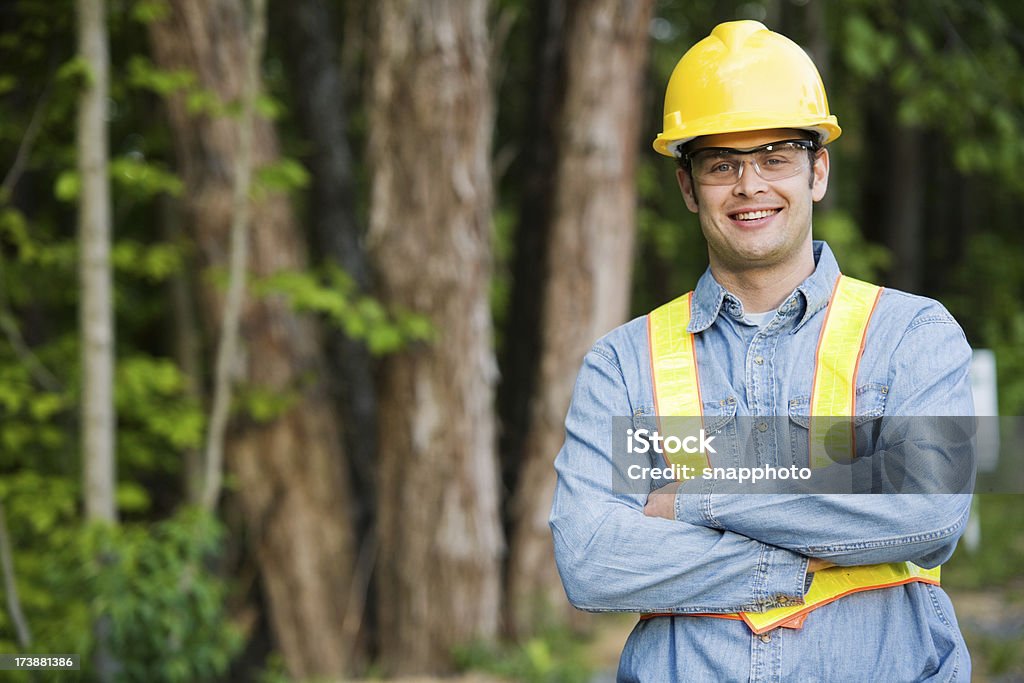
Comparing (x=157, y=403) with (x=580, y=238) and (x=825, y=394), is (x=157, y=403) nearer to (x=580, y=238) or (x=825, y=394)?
(x=580, y=238)

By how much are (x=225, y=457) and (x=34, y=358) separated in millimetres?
1234

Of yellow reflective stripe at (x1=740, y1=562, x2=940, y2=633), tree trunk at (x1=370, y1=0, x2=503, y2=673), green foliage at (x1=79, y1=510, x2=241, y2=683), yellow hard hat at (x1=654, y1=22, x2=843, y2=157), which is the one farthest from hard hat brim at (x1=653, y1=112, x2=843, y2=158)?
tree trunk at (x1=370, y1=0, x2=503, y2=673)

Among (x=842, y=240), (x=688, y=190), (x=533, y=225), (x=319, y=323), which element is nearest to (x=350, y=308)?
(x=319, y=323)

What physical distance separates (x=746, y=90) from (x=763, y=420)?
0.66m

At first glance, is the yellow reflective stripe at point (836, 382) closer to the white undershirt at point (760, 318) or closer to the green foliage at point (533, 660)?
the white undershirt at point (760, 318)

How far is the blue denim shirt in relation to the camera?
2002 millimetres

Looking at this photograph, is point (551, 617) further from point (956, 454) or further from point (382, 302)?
point (956, 454)

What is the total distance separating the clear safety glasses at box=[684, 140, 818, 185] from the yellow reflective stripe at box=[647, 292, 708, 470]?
11.3 inches

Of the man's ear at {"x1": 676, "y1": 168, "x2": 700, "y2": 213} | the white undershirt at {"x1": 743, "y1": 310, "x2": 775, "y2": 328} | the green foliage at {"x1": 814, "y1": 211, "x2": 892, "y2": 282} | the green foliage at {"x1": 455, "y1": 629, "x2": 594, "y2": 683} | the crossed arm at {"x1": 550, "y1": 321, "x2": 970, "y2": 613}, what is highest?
the green foliage at {"x1": 814, "y1": 211, "x2": 892, "y2": 282}

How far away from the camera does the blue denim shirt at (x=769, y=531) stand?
2.00m

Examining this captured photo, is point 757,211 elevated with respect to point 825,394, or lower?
elevated

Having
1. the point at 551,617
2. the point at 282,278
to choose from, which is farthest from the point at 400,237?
the point at 551,617

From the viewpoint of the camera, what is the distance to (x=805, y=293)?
2.19 metres

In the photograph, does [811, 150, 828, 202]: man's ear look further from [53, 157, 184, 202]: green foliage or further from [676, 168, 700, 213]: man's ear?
[53, 157, 184, 202]: green foliage
